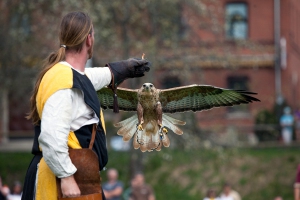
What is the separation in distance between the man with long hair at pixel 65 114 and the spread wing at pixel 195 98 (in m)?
1.92

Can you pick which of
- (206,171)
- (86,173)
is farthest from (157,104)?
(206,171)

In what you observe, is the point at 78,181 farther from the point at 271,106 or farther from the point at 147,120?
the point at 271,106

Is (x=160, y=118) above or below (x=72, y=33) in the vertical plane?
below

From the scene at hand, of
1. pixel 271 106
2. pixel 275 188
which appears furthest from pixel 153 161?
pixel 271 106

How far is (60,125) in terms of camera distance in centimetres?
477

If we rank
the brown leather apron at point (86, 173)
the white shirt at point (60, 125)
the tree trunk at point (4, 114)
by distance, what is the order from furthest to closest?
the tree trunk at point (4, 114)
the brown leather apron at point (86, 173)
the white shirt at point (60, 125)

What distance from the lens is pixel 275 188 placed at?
2228 centimetres

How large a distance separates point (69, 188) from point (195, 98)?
275cm

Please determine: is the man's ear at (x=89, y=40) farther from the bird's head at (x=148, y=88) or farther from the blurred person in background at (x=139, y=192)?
the blurred person in background at (x=139, y=192)

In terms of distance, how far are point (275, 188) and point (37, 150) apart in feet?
58.4

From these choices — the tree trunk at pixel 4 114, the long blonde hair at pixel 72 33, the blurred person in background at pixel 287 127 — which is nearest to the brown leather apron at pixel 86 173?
the long blonde hair at pixel 72 33

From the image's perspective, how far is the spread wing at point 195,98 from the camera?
23.0 feet

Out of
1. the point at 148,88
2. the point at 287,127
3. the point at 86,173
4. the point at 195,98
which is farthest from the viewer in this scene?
the point at 287,127

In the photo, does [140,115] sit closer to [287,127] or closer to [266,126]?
[287,127]
